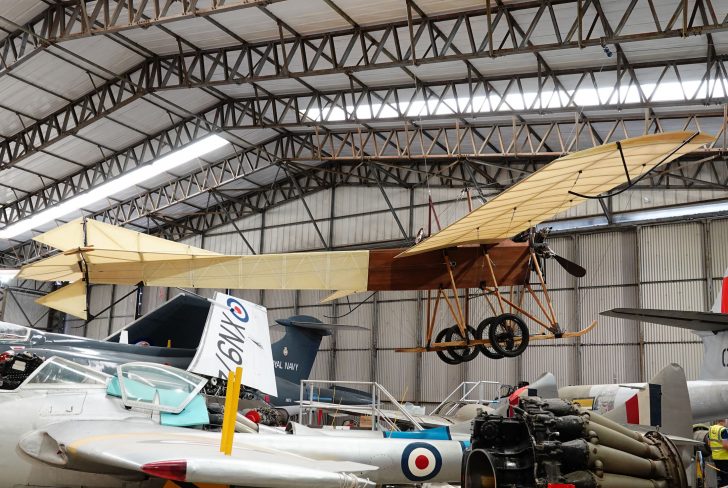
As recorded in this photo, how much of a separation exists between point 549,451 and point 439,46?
45.9ft

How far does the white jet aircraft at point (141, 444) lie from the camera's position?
5180 mm

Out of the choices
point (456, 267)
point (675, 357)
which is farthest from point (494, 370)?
point (456, 267)

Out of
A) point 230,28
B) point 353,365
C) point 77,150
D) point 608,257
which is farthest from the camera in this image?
point 353,365

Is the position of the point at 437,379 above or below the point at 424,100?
below

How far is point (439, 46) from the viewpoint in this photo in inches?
723

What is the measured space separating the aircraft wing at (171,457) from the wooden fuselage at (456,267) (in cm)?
764

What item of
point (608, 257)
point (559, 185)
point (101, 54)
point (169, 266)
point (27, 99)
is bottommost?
point (169, 266)

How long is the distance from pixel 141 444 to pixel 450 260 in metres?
9.16

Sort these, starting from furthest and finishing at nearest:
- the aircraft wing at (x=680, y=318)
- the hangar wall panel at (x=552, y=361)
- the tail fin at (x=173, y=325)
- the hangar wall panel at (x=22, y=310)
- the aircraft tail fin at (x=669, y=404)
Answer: the hangar wall panel at (x=22, y=310) < the hangar wall panel at (x=552, y=361) < the tail fin at (x=173, y=325) < the aircraft wing at (x=680, y=318) < the aircraft tail fin at (x=669, y=404)

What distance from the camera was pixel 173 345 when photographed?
16.8 metres

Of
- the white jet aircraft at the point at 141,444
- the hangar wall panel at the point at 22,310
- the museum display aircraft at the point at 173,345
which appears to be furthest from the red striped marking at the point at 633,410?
the hangar wall panel at the point at 22,310

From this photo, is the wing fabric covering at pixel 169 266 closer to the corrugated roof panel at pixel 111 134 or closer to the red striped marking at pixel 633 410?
the red striped marking at pixel 633 410

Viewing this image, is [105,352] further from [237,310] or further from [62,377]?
[62,377]

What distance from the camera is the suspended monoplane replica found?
1134cm
